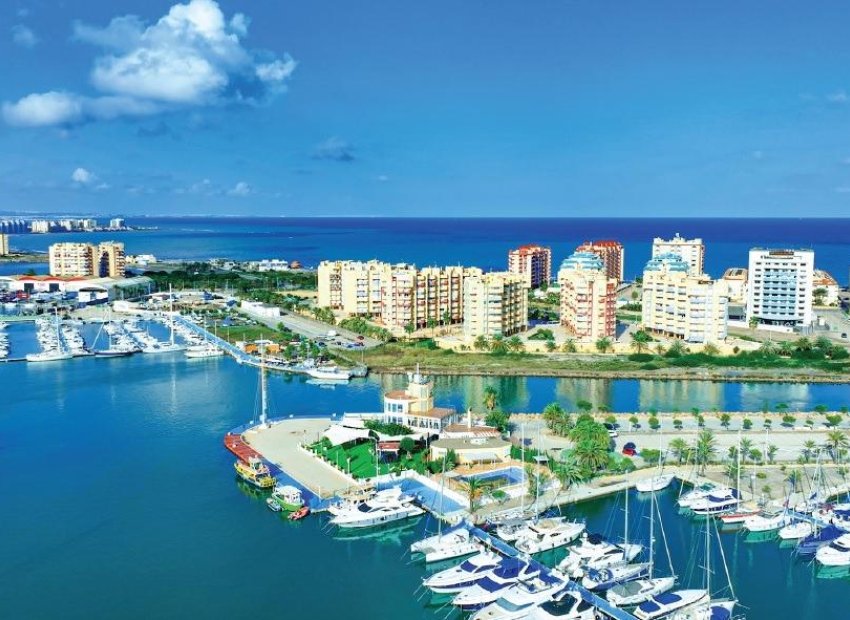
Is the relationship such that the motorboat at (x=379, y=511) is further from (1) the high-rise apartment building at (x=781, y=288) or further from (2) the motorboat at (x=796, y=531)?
(1) the high-rise apartment building at (x=781, y=288)

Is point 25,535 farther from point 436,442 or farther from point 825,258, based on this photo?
point 825,258

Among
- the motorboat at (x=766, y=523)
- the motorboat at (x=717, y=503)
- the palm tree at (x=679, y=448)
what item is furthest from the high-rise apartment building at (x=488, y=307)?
the motorboat at (x=766, y=523)

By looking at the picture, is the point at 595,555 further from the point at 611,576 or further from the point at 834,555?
the point at 834,555

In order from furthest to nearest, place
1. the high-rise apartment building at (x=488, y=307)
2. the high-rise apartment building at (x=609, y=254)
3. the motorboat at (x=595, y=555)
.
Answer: the high-rise apartment building at (x=609, y=254) → the high-rise apartment building at (x=488, y=307) → the motorboat at (x=595, y=555)

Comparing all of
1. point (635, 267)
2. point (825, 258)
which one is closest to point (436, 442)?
point (635, 267)

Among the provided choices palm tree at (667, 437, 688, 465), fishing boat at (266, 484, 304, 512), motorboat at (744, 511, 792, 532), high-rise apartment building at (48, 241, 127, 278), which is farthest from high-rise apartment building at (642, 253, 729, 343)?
high-rise apartment building at (48, 241, 127, 278)

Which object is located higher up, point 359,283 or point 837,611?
point 359,283

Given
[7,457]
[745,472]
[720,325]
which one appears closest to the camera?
[745,472]

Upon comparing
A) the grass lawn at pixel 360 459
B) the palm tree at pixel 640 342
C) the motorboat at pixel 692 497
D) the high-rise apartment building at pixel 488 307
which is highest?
the high-rise apartment building at pixel 488 307
